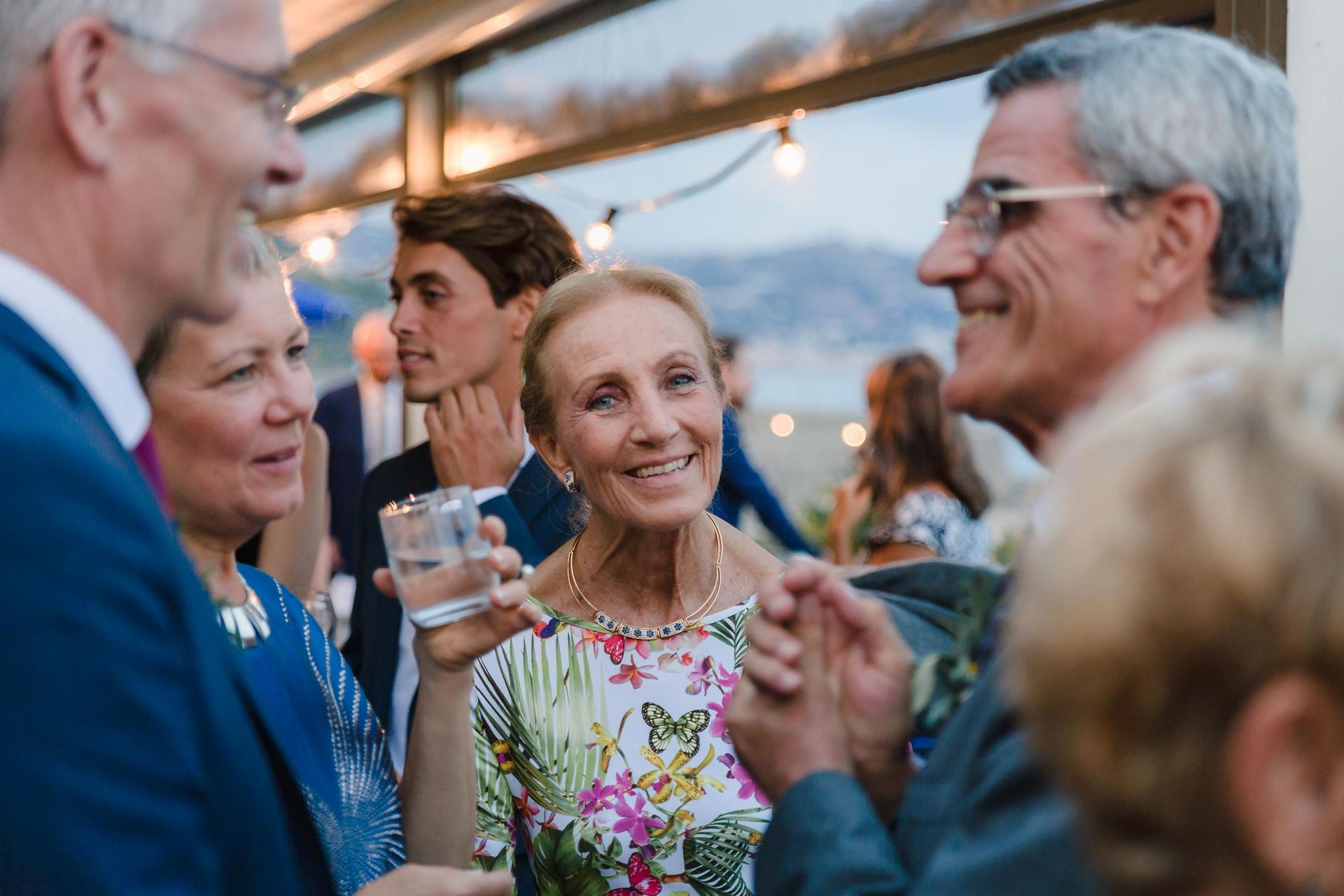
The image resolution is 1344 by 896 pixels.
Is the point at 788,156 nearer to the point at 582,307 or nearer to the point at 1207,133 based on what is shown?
the point at 582,307

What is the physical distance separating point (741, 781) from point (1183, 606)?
1309 mm

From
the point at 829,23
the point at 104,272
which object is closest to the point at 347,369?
the point at 829,23

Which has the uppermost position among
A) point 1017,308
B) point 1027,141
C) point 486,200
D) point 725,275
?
point 725,275

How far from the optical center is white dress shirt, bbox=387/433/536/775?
2.29 m

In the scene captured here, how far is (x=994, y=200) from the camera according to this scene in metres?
1.21


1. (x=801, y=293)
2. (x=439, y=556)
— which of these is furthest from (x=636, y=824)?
(x=801, y=293)

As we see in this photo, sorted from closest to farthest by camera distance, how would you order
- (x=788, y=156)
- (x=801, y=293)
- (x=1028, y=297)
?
(x=1028, y=297) < (x=788, y=156) < (x=801, y=293)

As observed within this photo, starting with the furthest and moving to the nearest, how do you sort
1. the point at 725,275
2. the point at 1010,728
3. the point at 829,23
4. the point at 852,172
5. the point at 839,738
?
the point at 725,275 → the point at 852,172 → the point at 829,23 → the point at 839,738 → the point at 1010,728

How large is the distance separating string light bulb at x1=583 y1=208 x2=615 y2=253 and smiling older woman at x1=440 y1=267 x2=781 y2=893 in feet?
10.4

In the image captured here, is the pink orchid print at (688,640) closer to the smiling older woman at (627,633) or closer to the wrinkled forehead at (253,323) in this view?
the smiling older woman at (627,633)

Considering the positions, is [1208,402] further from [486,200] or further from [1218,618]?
[486,200]

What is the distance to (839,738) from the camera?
3.49 feet

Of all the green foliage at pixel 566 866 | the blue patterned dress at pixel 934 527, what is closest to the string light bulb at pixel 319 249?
the blue patterned dress at pixel 934 527

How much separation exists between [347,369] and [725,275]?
277cm
